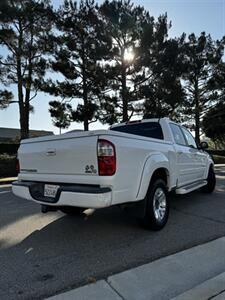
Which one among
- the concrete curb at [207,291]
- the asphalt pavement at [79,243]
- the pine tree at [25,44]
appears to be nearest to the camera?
the concrete curb at [207,291]

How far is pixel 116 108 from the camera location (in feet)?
78.1

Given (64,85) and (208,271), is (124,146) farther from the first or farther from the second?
(64,85)

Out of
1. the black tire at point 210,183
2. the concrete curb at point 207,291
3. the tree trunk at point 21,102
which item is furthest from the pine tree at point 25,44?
the concrete curb at point 207,291

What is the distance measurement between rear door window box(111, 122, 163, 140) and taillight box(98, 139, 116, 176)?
2388mm

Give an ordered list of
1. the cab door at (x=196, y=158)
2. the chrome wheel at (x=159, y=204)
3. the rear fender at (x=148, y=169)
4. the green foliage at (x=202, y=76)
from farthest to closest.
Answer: the green foliage at (x=202, y=76)
the cab door at (x=196, y=158)
the chrome wheel at (x=159, y=204)
the rear fender at (x=148, y=169)

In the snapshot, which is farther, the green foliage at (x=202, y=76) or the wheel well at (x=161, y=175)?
the green foliage at (x=202, y=76)

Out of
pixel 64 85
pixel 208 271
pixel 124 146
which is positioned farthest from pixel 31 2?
pixel 208 271

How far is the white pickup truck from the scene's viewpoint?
4031 mm

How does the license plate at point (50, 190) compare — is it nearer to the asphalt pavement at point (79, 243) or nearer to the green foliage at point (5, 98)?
the asphalt pavement at point (79, 243)

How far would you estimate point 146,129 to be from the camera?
6488mm

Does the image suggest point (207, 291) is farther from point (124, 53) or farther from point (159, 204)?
point (124, 53)

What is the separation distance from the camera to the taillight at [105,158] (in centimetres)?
400

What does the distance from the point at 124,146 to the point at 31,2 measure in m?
20.5

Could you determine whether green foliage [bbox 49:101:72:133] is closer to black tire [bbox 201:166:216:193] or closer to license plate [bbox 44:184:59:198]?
black tire [bbox 201:166:216:193]
